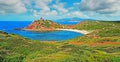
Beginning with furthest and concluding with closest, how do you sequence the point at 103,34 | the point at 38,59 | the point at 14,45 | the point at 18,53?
1. the point at 103,34
2. the point at 14,45
3. the point at 18,53
4. the point at 38,59

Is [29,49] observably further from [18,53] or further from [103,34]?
[103,34]

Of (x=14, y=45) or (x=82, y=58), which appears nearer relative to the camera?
(x=82, y=58)

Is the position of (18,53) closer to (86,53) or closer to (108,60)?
(86,53)

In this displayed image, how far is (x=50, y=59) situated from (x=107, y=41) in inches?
3715

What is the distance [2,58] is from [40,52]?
43.9 feet

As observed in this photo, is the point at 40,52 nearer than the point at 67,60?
No

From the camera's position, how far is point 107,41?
162000mm

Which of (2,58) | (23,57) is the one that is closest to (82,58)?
(23,57)

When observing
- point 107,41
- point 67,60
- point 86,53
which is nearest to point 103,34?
point 107,41

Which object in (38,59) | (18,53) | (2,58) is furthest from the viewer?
(18,53)

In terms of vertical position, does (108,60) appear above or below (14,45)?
below

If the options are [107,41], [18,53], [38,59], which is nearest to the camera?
[38,59]

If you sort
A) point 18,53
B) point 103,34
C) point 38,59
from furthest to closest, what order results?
1. point 103,34
2. point 18,53
3. point 38,59

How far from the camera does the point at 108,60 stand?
83.5 metres
